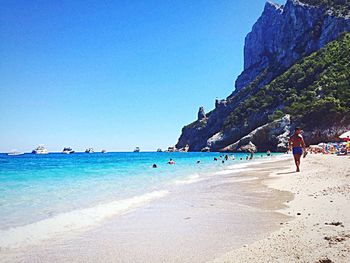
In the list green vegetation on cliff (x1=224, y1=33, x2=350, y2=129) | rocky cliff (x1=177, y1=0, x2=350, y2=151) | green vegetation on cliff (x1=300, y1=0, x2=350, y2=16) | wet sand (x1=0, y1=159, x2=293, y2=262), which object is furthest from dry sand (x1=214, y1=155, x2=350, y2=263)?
green vegetation on cliff (x1=300, y1=0, x2=350, y2=16)

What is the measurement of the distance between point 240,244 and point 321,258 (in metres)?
1.35

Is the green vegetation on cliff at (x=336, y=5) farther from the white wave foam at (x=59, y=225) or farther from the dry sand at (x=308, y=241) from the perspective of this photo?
the white wave foam at (x=59, y=225)

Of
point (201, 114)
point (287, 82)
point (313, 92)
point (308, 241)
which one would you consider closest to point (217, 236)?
point (308, 241)

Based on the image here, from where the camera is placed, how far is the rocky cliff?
69.3 meters

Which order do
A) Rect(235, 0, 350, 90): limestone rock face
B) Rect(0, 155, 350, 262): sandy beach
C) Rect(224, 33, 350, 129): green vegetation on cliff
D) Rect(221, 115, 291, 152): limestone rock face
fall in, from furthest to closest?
Rect(235, 0, 350, 90): limestone rock face
Rect(221, 115, 291, 152): limestone rock face
Rect(224, 33, 350, 129): green vegetation on cliff
Rect(0, 155, 350, 262): sandy beach

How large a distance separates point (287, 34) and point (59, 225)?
376ft

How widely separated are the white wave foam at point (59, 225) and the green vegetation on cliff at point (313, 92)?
65.7 meters

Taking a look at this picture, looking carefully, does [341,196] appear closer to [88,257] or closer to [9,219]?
[88,257]

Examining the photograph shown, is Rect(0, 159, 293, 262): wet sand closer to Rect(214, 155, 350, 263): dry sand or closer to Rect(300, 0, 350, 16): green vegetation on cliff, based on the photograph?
Rect(214, 155, 350, 263): dry sand

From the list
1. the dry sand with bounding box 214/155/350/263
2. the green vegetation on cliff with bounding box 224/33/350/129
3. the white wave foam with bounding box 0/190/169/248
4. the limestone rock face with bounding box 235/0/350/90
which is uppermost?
the limestone rock face with bounding box 235/0/350/90

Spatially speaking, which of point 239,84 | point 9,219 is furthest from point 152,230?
point 239,84

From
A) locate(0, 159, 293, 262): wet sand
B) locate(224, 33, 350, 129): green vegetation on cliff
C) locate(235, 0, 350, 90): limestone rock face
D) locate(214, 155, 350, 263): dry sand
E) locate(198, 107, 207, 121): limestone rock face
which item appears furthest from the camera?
locate(198, 107, 207, 121): limestone rock face

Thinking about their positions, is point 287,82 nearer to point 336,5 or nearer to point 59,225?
point 336,5

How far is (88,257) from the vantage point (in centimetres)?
422
